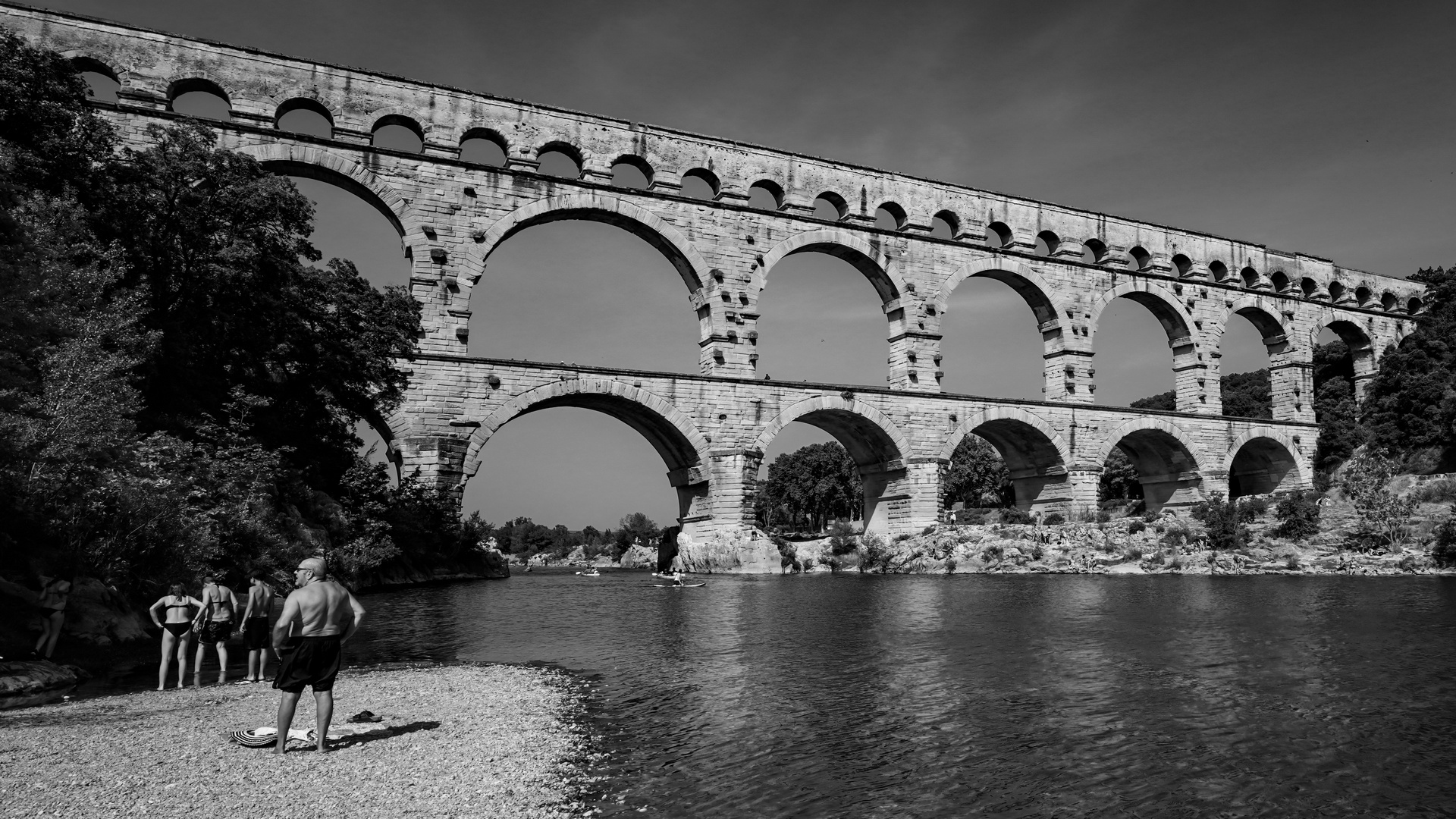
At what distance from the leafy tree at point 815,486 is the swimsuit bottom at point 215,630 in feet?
240

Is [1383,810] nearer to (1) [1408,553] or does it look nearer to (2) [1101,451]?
(1) [1408,553]

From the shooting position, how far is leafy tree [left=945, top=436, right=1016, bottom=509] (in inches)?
3076

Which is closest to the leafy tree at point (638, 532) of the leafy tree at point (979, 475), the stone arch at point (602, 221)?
the leafy tree at point (979, 475)

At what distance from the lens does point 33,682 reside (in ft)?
29.5

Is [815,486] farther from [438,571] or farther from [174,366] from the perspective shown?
[174,366]

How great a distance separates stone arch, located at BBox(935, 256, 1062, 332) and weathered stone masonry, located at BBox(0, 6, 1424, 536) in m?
0.10

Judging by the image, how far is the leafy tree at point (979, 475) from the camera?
78.1 m

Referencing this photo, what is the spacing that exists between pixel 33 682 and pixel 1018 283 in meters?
35.6

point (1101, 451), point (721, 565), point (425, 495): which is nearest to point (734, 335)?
point (721, 565)

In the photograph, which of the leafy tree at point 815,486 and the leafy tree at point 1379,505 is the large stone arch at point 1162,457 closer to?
the leafy tree at point 1379,505

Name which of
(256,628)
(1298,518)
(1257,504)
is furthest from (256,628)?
(1257,504)

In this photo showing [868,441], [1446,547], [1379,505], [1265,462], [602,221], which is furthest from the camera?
[1265,462]

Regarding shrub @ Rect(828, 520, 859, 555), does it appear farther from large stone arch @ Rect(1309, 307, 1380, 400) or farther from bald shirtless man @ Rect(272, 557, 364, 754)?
large stone arch @ Rect(1309, 307, 1380, 400)

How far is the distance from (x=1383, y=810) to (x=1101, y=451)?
3275 cm
